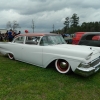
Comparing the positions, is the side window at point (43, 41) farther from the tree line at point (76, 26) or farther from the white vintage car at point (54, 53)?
the tree line at point (76, 26)

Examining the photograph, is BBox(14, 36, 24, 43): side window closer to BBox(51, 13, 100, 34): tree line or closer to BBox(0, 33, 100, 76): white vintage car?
BBox(0, 33, 100, 76): white vintage car

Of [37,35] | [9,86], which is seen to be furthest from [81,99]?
[37,35]

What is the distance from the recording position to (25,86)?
3.65m

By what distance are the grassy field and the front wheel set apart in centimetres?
15

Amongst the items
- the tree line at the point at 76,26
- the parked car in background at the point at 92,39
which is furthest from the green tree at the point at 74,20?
the parked car in background at the point at 92,39

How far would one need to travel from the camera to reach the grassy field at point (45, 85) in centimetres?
322

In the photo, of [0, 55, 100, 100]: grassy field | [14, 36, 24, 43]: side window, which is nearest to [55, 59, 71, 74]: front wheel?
[0, 55, 100, 100]: grassy field

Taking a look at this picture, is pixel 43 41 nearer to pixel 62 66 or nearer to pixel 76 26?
pixel 62 66

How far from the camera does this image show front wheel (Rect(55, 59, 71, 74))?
4.43 metres

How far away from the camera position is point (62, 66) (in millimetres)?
4543

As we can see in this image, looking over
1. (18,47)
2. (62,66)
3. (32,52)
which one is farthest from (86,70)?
(18,47)

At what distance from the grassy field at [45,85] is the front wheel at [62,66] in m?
0.15

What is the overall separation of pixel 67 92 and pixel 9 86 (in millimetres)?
1513

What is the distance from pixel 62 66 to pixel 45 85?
40.9 inches
